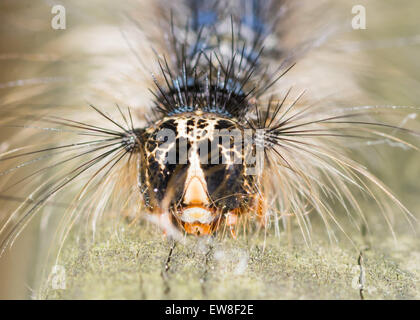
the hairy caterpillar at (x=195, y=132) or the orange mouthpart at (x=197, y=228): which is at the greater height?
the hairy caterpillar at (x=195, y=132)

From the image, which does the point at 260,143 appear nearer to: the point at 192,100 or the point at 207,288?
the point at 192,100

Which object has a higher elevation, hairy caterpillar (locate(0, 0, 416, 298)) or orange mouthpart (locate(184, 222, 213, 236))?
hairy caterpillar (locate(0, 0, 416, 298))

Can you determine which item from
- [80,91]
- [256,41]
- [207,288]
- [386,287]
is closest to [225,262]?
[207,288]

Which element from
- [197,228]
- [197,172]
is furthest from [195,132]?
[197,228]

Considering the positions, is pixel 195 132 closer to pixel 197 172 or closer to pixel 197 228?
pixel 197 172

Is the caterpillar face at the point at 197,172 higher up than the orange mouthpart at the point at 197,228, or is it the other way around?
the caterpillar face at the point at 197,172

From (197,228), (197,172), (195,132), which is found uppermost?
(195,132)
